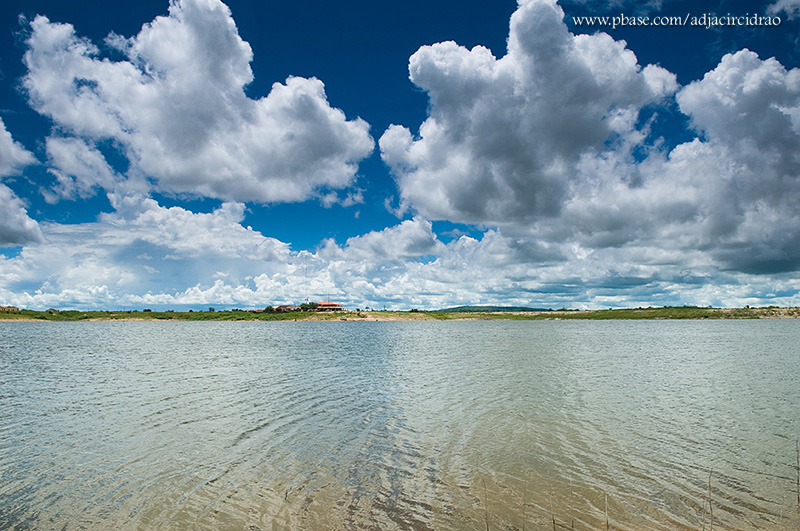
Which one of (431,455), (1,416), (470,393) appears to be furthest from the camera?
(470,393)

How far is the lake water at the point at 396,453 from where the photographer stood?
1171cm

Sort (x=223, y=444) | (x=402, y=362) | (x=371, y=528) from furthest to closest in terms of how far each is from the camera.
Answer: (x=402, y=362) → (x=223, y=444) → (x=371, y=528)

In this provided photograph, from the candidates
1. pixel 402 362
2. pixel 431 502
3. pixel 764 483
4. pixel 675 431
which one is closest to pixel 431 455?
pixel 431 502

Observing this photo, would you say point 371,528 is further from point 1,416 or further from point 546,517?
point 1,416

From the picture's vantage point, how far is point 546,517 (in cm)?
1135

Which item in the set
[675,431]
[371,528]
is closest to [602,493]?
[371,528]

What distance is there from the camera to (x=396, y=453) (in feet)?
55.2

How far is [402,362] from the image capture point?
48312mm

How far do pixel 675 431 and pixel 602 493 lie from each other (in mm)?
9595

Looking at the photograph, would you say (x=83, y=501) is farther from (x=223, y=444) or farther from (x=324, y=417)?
(x=324, y=417)

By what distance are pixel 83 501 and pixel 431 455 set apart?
1097 centimetres

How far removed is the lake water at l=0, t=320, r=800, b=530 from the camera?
38.4 ft

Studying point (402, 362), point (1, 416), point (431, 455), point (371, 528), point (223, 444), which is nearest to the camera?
point (371, 528)

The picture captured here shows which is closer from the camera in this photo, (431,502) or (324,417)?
(431,502)
